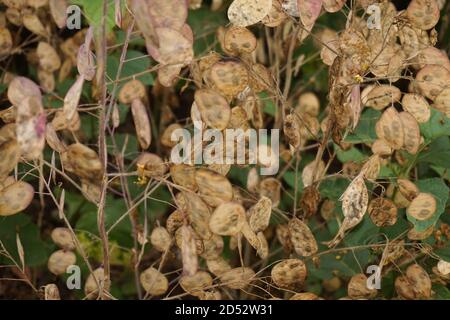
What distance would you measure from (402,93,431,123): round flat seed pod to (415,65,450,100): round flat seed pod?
0.01 meters

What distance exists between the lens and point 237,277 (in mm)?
1077

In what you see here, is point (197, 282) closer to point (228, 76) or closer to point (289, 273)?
point (289, 273)

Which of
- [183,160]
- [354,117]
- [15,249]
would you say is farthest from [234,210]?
[15,249]

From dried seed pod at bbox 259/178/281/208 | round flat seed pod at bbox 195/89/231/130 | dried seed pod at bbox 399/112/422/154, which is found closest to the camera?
round flat seed pod at bbox 195/89/231/130

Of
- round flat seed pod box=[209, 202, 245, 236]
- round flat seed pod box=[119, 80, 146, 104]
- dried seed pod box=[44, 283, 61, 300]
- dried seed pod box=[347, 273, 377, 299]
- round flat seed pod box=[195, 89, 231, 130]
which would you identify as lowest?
dried seed pod box=[347, 273, 377, 299]

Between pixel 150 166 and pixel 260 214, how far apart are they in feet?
0.51

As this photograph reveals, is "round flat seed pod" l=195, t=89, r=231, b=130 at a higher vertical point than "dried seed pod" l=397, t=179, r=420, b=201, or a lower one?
higher

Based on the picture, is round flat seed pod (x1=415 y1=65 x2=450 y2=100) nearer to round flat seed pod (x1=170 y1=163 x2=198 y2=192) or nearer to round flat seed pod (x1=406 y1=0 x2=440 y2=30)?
round flat seed pod (x1=406 y1=0 x2=440 y2=30)

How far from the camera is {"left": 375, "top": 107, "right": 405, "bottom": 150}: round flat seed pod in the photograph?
970 millimetres

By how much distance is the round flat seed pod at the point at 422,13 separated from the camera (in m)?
0.98

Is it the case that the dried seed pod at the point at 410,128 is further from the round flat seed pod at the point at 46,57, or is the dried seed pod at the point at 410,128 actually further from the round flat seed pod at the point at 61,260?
the round flat seed pod at the point at 46,57

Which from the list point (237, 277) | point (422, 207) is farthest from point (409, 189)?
point (237, 277)

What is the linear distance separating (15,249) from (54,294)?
37cm

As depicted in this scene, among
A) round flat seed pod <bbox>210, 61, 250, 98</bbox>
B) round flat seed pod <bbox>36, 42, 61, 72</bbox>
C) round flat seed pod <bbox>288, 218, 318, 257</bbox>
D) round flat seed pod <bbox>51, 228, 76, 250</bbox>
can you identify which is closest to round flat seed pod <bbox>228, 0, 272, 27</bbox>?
round flat seed pod <bbox>210, 61, 250, 98</bbox>
